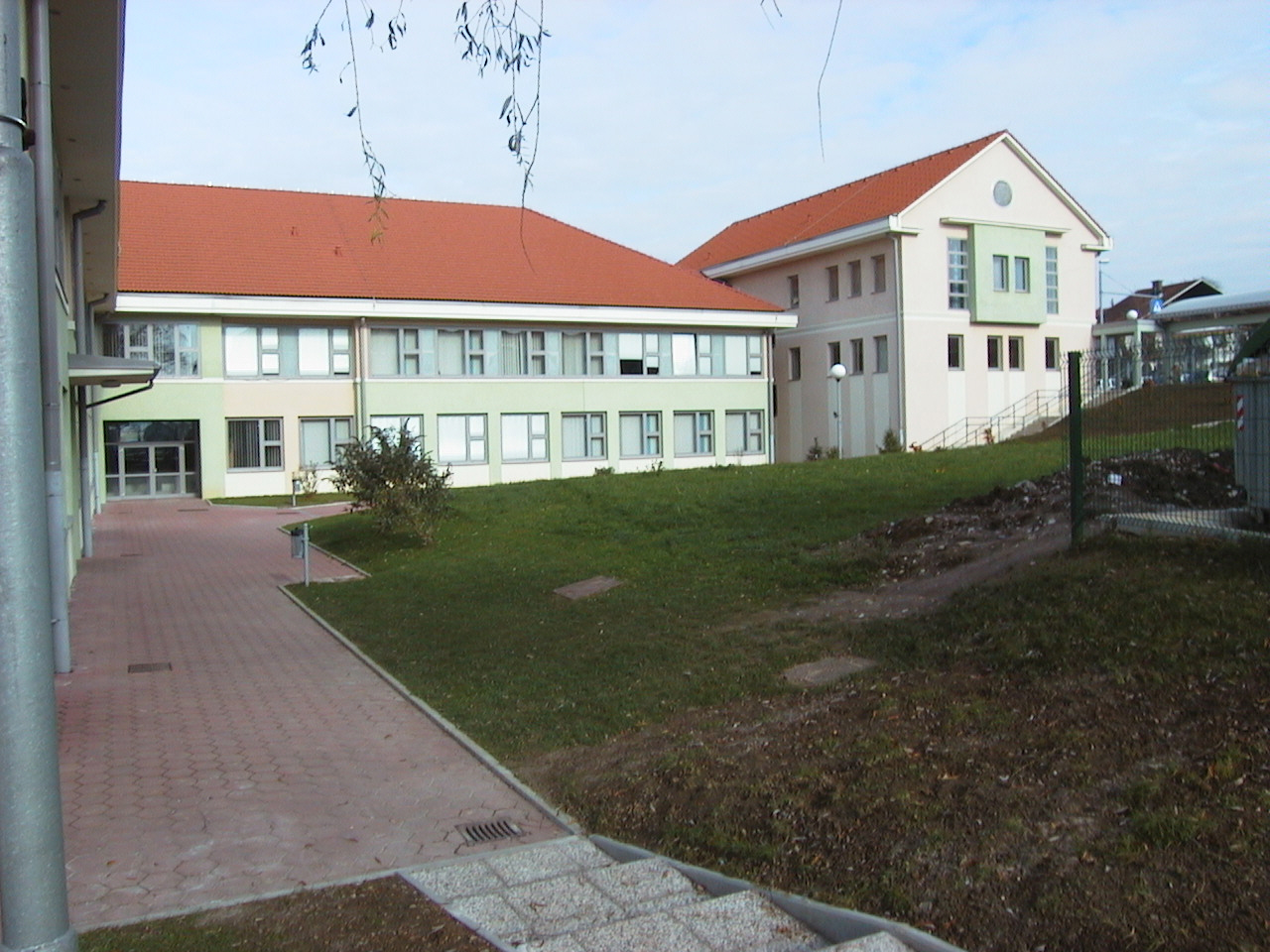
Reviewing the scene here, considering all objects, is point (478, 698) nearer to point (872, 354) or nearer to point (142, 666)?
point (142, 666)

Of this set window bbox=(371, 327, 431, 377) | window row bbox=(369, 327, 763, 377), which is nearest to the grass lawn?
window bbox=(371, 327, 431, 377)

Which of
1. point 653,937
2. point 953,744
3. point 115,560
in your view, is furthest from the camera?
point 115,560

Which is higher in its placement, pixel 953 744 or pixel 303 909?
pixel 953 744

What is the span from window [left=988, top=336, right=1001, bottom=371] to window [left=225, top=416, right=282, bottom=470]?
82.7ft

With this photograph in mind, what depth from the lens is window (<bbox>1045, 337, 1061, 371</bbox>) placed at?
145 ft

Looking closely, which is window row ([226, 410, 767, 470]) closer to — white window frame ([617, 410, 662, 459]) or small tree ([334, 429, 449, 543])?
white window frame ([617, 410, 662, 459])

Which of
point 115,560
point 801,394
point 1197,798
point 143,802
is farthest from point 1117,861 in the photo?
point 801,394

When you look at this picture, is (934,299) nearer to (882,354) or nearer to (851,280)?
(882,354)

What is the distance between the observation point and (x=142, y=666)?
11195 mm

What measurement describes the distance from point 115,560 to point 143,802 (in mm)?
15037

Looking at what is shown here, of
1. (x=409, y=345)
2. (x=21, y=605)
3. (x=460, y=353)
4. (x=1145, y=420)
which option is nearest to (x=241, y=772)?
(x=21, y=605)

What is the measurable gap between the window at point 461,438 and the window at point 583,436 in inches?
118

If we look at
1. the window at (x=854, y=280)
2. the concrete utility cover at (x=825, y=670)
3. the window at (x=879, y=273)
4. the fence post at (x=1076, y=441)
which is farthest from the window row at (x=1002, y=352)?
the concrete utility cover at (x=825, y=670)

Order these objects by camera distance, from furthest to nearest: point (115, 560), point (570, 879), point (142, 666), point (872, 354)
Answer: point (872, 354), point (115, 560), point (142, 666), point (570, 879)
